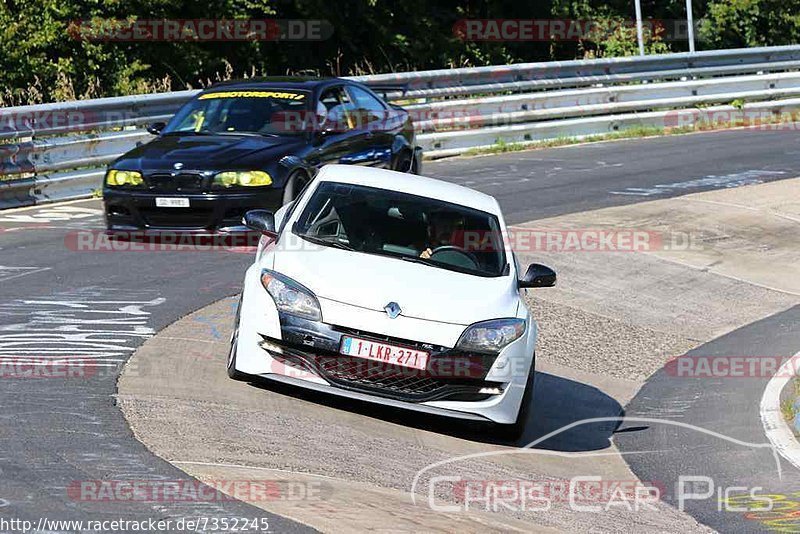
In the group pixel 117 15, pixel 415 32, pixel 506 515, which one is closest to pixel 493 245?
pixel 506 515

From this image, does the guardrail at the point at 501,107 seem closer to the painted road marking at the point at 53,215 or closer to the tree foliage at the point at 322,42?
the painted road marking at the point at 53,215

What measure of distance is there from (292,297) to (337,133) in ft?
21.5

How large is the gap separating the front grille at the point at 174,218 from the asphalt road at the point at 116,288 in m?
0.31

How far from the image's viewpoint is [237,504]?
6180 mm

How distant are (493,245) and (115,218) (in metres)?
5.21

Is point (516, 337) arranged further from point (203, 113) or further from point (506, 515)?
point (203, 113)

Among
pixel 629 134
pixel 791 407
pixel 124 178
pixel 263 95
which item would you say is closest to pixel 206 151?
pixel 124 178

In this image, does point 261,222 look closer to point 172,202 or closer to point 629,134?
point 172,202

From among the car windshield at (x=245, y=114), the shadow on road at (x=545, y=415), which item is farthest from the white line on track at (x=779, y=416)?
the car windshield at (x=245, y=114)

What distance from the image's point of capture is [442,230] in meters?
9.24

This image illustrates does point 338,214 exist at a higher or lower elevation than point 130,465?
higher

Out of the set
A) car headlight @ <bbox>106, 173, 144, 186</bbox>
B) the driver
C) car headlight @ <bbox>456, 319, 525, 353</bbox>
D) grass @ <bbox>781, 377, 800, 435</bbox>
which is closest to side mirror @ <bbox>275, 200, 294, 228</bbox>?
the driver

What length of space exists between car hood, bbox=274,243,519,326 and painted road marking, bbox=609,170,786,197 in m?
9.58

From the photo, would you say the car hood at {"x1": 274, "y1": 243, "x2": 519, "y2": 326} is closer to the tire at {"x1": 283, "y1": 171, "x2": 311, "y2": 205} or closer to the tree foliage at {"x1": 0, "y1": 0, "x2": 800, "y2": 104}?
the tire at {"x1": 283, "y1": 171, "x2": 311, "y2": 205}
